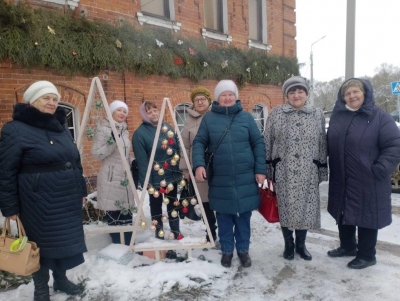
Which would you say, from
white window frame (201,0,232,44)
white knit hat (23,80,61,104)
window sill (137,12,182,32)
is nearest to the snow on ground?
white knit hat (23,80,61,104)

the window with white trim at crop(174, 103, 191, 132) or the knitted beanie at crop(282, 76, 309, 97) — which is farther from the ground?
the knitted beanie at crop(282, 76, 309, 97)

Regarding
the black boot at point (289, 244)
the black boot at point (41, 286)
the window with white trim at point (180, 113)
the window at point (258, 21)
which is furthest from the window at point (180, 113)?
the black boot at point (41, 286)

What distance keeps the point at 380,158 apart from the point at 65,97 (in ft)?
14.9

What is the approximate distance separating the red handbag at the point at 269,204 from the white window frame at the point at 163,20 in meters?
4.45

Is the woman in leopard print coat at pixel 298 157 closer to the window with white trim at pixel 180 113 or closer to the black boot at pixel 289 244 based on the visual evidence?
the black boot at pixel 289 244

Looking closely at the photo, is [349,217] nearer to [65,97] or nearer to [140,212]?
[140,212]

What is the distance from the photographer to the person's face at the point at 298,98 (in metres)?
3.10

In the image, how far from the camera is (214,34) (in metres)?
7.67

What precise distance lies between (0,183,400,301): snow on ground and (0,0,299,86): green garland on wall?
117 inches

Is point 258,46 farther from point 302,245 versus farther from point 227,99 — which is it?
point 302,245

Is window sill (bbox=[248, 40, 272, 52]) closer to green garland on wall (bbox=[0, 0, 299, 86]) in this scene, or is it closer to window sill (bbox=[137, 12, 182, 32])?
green garland on wall (bbox=[0, 0, 299, 86])

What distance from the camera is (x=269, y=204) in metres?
3.27

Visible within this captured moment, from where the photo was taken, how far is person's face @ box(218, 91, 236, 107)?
3107mm

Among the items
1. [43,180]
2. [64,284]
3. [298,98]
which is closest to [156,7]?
[298,98]
